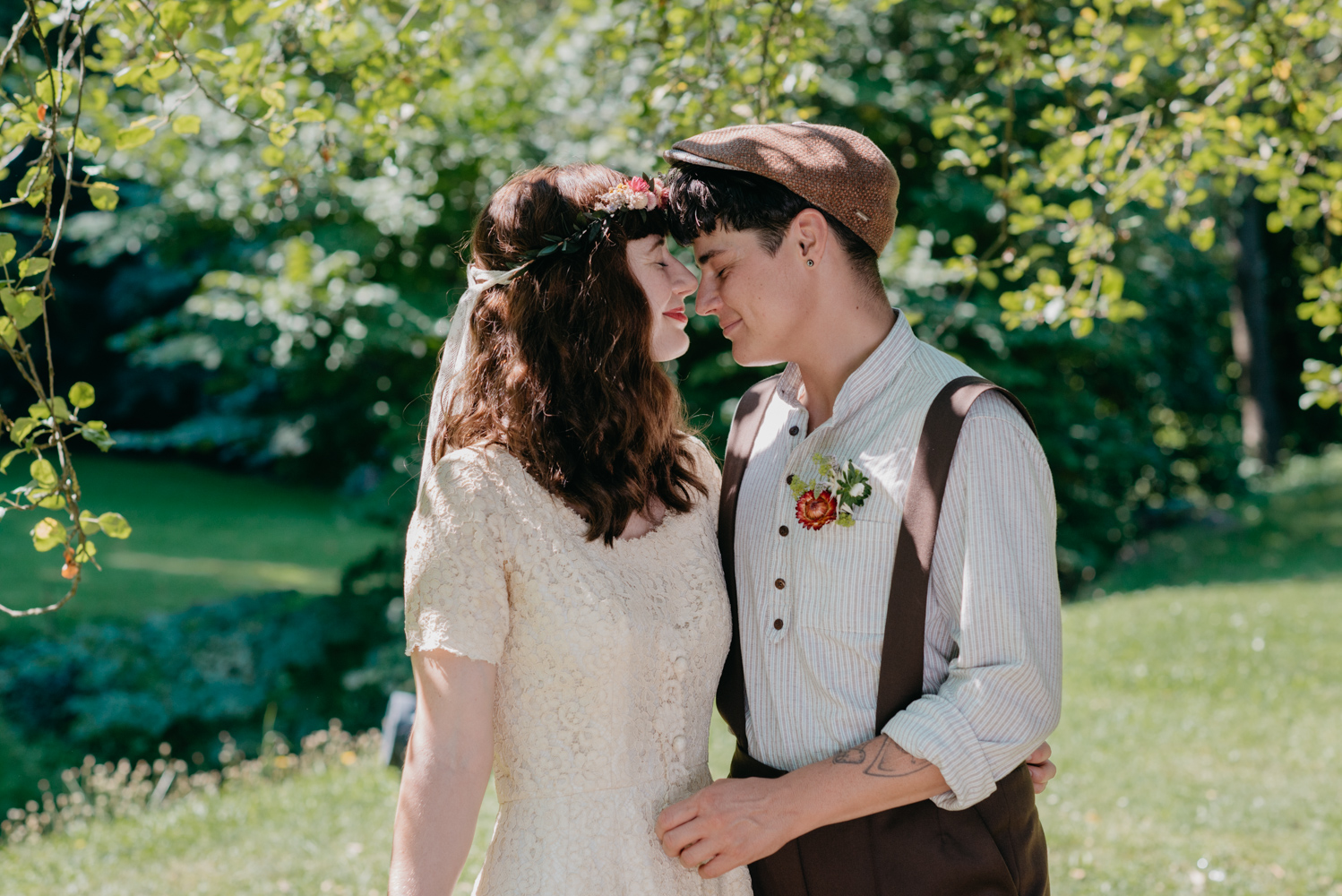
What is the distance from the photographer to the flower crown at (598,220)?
7.04 feet

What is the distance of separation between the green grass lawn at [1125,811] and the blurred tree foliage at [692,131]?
6.84 feet

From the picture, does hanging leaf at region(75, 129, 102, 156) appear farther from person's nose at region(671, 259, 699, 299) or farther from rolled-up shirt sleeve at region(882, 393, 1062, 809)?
rolled-up shirt sleeve at region(882, 393, 1062, 809)

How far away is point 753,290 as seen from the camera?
2203 mm

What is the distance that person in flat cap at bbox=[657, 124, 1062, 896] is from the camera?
188 cm

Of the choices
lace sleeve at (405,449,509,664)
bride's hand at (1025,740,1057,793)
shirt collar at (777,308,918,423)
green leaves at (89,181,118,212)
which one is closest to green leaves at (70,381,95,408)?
green leaves at (89,181,118,212)

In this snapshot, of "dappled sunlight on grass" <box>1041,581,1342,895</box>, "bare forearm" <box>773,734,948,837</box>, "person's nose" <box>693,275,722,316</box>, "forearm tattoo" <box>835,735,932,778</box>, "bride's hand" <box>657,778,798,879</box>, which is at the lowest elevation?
"dappled sunlight on grass" <box>1041,581,1342,895</box>

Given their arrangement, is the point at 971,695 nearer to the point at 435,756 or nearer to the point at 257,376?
the point at 435,756

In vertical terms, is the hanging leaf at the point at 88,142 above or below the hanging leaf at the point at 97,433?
above

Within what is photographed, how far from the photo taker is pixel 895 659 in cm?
195

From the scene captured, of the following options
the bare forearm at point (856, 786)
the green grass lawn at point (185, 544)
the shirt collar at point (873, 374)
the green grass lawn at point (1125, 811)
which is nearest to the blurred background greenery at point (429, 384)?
the green grass lawn at point (1125, 811)

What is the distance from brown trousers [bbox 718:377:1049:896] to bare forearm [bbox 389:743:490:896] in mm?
629

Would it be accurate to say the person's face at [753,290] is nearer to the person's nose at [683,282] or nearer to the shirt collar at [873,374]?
the person's nose at [683,282]

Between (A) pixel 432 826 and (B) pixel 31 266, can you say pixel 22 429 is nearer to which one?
(B) pixel 31 266

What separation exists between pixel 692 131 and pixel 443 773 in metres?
2.10
